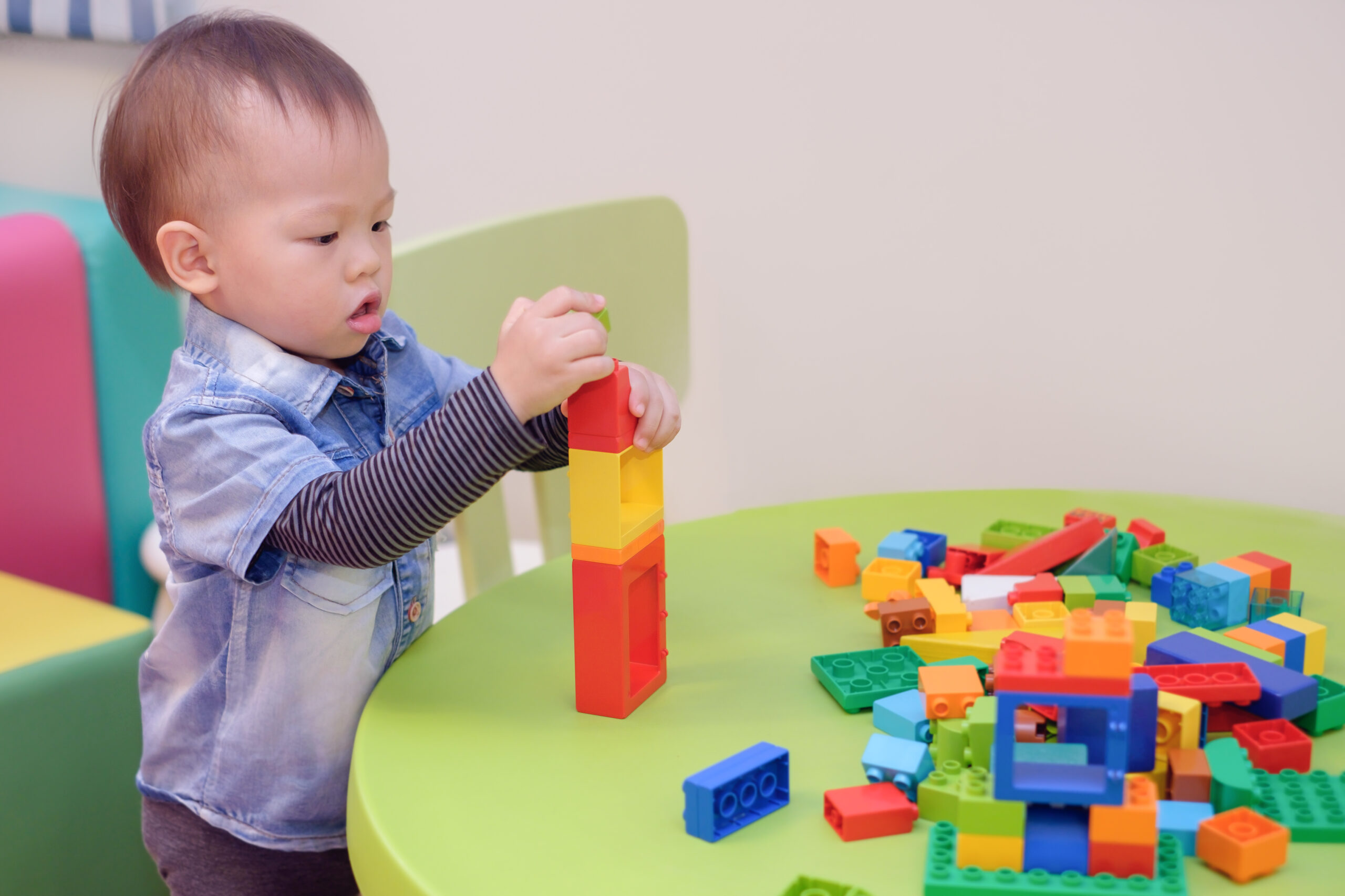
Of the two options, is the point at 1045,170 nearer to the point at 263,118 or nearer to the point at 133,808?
the point at 263,118

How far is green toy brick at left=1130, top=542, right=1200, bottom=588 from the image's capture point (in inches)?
28.6

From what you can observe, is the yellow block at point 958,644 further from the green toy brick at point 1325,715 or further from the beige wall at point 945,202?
the beige wall at point 945,202

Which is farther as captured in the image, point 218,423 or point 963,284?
point 963,284

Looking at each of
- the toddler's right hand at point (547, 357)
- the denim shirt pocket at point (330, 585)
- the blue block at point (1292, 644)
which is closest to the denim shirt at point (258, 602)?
the denim shirt pocket at point (330, 585)

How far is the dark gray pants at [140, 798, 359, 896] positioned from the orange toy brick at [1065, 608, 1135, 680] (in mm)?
468

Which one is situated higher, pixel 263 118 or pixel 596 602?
pixel 263 118

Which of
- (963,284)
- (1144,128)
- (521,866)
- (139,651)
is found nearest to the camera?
(521,866)

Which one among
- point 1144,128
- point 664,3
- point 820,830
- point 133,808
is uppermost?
point 664,3

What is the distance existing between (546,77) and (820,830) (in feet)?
3.58

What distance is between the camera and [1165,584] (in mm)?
701

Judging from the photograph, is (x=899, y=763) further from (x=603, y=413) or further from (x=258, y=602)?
(x=258, y=602)

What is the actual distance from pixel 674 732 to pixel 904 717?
0.10m

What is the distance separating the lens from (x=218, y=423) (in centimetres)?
62

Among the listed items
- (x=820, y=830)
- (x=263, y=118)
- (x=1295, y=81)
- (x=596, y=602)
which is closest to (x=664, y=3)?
(x=1295, y=81)
